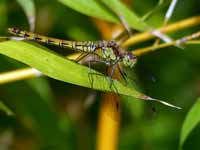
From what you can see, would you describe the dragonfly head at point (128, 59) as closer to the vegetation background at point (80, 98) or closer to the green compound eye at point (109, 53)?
the green compound eye at point (109, 53)

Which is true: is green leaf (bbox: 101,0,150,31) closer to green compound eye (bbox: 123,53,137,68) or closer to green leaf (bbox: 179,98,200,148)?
green compound eye (bbox: 123,53,137,68)

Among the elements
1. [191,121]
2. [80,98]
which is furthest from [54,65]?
[80,98]

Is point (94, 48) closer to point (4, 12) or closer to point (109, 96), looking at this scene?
point (109, 96)

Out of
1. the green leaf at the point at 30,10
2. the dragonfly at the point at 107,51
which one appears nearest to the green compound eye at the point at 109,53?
the dragonfly at the point at 107,51

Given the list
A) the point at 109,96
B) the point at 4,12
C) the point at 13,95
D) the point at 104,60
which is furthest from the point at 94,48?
the point at 4,12

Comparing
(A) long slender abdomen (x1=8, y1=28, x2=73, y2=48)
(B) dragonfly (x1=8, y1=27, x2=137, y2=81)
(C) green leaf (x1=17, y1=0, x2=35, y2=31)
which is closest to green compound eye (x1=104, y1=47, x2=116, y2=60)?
(B) dragonfly (x1=8, y1=27, x2=137, y2=81)

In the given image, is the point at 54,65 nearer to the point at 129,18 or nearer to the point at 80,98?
the point at 129,18
